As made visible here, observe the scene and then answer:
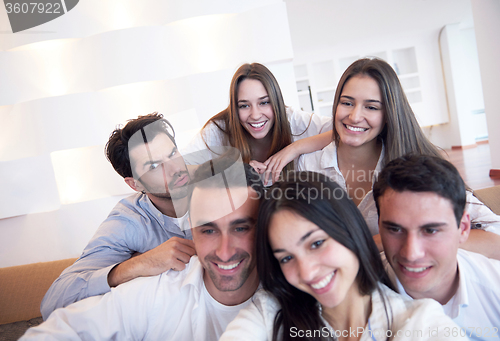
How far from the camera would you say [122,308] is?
123 centimetres

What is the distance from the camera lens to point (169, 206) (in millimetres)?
1831

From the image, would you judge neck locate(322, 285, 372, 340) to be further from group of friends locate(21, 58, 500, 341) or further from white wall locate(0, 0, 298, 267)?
white wall locate(0, 0, 298, 267)

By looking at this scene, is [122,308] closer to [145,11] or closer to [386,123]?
[386,123]

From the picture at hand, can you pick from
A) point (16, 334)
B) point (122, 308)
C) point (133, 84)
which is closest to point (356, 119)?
point (122, 308)

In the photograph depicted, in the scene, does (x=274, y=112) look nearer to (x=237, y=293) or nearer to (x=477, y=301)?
(x=237, y=293)

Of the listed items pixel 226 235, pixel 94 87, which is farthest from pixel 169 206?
pixel 94 87

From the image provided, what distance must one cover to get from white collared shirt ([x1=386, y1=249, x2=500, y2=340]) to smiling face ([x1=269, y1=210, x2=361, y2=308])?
30cm

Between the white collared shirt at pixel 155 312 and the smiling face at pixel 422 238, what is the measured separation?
1.79ft

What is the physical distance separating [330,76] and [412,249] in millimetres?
6771

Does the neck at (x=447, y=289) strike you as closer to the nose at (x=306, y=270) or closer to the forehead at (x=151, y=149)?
the nose at (x=306, y=270)

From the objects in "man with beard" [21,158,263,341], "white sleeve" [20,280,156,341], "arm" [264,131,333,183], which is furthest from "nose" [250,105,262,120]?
"white sleeve" [20,280,156,341]

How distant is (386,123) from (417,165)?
1.86 ft

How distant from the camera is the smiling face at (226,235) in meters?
1.13

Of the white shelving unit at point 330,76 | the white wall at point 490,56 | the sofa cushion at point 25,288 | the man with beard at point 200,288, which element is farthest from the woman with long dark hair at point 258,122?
the white shelving unit at point 330,76
